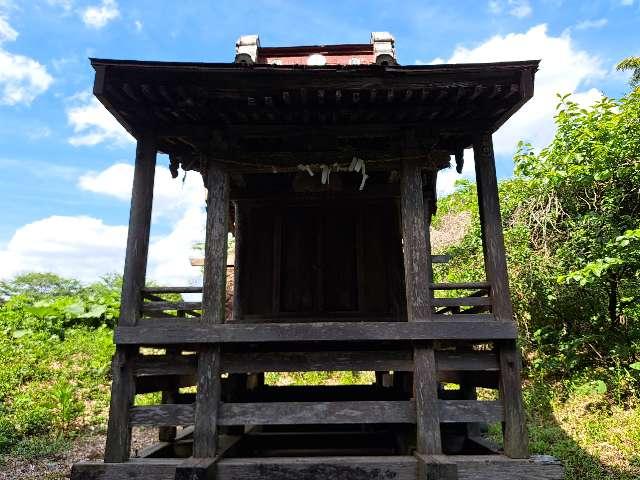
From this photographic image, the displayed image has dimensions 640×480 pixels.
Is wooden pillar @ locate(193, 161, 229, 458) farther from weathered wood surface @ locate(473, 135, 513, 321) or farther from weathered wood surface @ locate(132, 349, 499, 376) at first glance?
weathered wood surface @ locate(473, 135, 513, 321)

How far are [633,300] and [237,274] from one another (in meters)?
9.30

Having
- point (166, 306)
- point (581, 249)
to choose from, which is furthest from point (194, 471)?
point (581, 249)

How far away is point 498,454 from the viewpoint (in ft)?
18.0

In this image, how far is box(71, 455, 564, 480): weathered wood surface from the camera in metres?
4.89

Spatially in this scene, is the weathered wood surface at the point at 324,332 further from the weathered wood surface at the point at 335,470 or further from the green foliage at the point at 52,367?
the green foliage at the point at 52,367

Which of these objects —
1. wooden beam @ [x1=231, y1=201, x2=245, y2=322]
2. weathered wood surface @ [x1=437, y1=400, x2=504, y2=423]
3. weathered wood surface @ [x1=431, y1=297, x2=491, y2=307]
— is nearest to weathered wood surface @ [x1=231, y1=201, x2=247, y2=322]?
wooden beam @ [x1=231, y1=201, x2=245, y2=322]

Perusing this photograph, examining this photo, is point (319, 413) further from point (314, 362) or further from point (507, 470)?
point (507, 470)

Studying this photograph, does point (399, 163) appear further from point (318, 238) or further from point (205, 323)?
point (205, 323)

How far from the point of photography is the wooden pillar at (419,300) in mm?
5134

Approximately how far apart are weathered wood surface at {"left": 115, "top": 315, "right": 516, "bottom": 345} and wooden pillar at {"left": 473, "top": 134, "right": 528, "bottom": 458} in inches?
11.5

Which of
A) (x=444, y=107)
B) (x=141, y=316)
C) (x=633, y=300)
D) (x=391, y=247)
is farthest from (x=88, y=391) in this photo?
(x=633, y=300)

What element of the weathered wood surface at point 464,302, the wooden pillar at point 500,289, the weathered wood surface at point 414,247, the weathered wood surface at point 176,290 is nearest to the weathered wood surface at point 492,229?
the wooden pillar at point 500,289

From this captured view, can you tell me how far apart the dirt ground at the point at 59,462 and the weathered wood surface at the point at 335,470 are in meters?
3.57

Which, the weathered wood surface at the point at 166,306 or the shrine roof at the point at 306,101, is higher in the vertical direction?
the shrine roof at the point at 306,101
